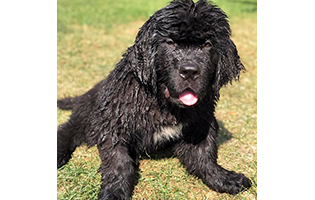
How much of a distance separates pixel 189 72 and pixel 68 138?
1962 mm

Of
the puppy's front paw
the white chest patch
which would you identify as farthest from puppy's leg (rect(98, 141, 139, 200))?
the puppy's front paw

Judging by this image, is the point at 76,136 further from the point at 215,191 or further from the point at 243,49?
the point at 243,49

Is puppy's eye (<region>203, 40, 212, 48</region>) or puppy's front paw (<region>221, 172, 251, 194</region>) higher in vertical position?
puppy's eye (<region>203, 40, 212, 48</region>)

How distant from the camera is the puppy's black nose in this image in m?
2.64

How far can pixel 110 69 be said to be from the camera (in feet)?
22.6

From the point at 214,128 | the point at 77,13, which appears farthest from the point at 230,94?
the point at 77,13

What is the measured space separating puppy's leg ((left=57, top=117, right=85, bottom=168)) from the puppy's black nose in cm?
176

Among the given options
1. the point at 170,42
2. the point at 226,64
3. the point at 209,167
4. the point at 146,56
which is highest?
the point at 170,42

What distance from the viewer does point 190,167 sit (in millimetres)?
3396

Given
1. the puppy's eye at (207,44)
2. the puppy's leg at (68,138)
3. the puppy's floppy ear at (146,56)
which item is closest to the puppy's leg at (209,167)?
the puppy's floppy ear at (146,56)

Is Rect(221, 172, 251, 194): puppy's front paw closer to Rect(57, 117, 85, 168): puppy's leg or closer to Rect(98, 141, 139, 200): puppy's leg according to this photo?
Rect(98, 141, 139, 200): puppy's leg

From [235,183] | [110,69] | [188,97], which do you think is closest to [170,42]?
[188,97]

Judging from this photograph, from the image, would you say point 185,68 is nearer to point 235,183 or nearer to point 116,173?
point 116,173

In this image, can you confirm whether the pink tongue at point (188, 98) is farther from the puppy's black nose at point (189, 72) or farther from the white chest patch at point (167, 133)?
the white chest patch at point (167, 133)
